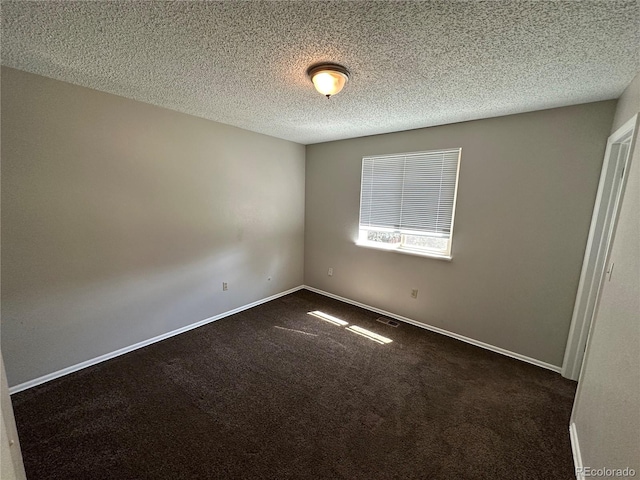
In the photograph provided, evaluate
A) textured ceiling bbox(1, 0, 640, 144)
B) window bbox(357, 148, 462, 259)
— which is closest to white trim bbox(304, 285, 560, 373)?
window bbox(357, 148, 462, 259)

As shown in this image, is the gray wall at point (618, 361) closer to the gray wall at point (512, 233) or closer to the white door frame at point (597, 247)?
the white door frame at point (597, 247)

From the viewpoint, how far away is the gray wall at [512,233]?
7.21 ft

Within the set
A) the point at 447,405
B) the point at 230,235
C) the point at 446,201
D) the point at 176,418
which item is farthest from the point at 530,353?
the point at 230,235

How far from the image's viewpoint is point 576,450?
1571mm

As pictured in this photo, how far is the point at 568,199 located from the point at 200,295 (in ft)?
13.0

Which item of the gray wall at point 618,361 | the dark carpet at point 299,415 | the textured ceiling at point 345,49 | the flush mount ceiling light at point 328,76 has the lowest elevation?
the dark carpet at point 299,415

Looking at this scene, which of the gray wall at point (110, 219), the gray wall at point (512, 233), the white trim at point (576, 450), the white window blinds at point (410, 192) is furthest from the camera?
the white window blinds at point (410, 192)

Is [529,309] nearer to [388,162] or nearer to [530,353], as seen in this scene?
[530,353]

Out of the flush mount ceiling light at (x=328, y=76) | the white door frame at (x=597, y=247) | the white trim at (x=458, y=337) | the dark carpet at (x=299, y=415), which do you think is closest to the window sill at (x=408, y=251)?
the white trim at (x=458, y=337)

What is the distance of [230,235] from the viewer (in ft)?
10.9

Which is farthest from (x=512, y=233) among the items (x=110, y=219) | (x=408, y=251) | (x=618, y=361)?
(x=110, y=219)

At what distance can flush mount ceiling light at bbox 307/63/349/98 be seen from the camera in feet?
5.41

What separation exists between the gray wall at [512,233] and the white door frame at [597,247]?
90 mm

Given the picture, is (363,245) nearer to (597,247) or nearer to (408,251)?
(408,251)
